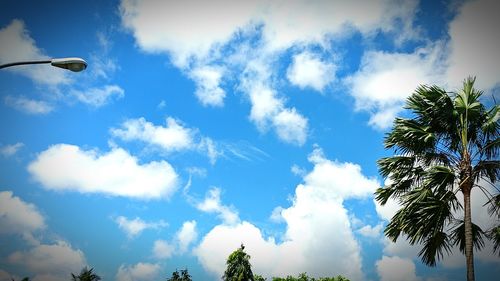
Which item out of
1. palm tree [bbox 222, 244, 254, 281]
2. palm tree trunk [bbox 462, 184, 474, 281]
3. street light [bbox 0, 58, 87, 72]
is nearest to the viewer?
street light [bbox 0, 58, 87, 72]

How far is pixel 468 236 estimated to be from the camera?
42.5 feet

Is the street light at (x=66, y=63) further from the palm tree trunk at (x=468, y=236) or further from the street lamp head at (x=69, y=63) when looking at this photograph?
the palm tree trunk at (x=468, y=236)

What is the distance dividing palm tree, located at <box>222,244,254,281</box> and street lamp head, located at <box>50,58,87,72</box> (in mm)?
43659

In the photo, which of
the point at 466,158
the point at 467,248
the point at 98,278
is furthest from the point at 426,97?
the point at 98,278

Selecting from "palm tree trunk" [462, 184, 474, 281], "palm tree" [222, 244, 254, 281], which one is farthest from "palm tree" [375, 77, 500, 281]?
"palm tree" [222, 244, 254, 281]

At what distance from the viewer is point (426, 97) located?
Answer: 602 inches

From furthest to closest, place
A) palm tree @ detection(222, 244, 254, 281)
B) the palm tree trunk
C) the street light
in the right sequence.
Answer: palm tree @ detection(222, 244, 254, 281), the palm tree trunk, the street light

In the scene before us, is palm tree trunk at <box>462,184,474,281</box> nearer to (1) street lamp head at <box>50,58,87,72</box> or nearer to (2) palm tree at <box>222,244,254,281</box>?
(1) street lamp head at <box>50,58,87,72</box>

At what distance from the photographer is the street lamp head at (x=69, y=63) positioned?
29.9 ft

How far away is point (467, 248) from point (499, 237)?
5.14ft

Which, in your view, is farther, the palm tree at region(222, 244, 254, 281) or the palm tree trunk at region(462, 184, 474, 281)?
the palm tree at region(222, 244, 254, 281)

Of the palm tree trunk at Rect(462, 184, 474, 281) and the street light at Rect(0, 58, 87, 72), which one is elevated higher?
the street light at Rect(0, 58, 87, 72)

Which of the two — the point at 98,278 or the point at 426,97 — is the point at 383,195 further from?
the point at 98,278

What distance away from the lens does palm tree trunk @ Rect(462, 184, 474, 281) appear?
12.6 meters
